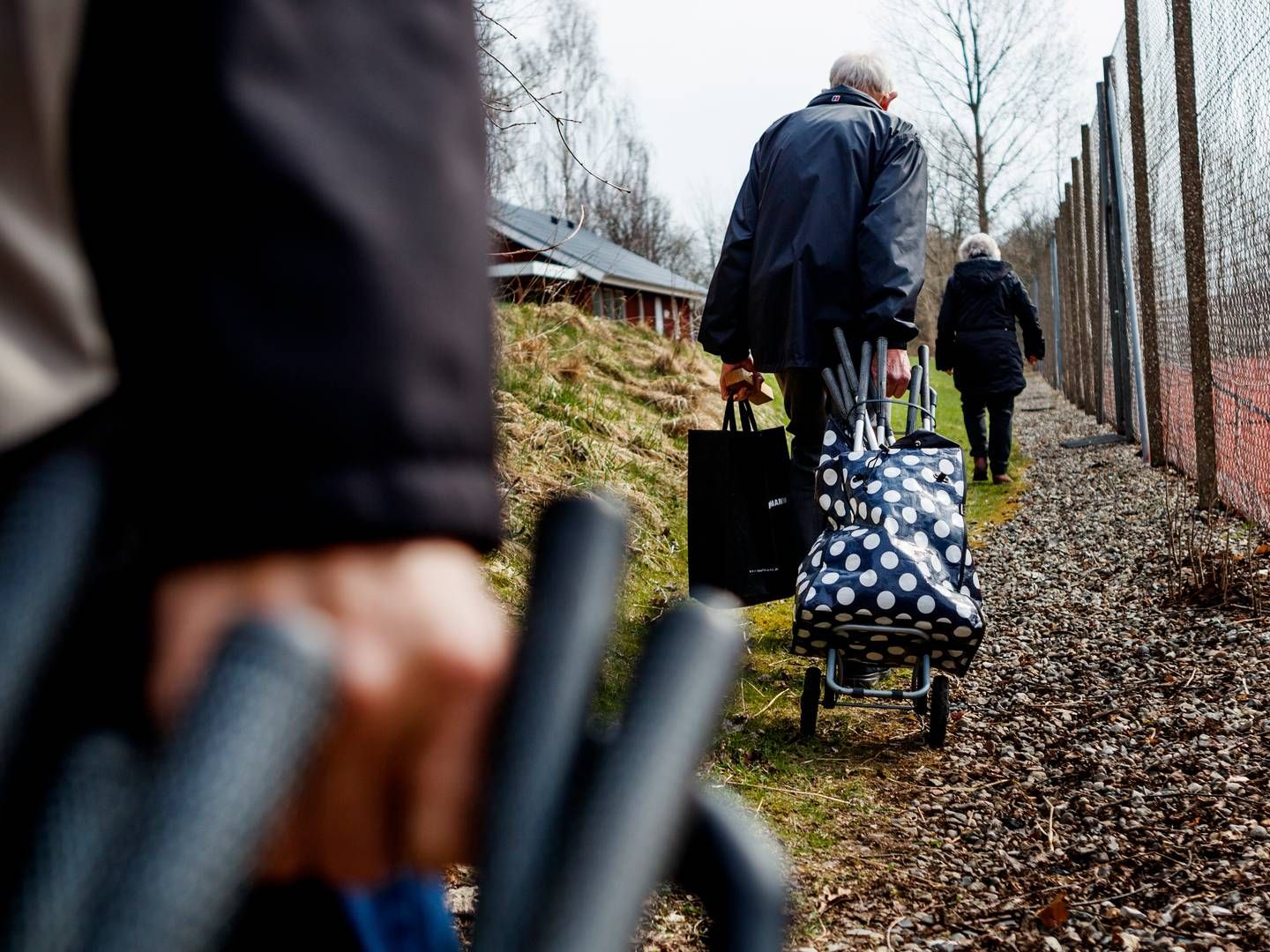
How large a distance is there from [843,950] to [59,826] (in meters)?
2.37

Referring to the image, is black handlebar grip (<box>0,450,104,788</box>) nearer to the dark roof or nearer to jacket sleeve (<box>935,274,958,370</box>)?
jacket sleeve (<box>935,274,958,370</box>)

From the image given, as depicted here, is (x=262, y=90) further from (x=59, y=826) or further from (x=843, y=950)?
(x=843, y=950)

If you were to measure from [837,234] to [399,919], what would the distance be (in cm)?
375

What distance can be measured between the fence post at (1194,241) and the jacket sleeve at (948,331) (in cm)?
Result: 340

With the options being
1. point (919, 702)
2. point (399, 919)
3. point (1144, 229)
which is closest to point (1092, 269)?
point (1144, 229)

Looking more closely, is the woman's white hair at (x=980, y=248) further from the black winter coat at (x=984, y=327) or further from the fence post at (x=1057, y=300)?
the fence post at (x=1057, y=300)

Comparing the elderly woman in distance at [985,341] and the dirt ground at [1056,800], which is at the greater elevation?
the elderly woman in distance at [985,341]

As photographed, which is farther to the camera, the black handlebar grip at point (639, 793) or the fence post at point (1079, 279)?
the fence post at point (1079, 279)

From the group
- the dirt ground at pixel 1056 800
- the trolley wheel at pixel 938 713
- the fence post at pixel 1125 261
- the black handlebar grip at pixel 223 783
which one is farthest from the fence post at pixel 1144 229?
the black handlebar grip at pixel 223 783

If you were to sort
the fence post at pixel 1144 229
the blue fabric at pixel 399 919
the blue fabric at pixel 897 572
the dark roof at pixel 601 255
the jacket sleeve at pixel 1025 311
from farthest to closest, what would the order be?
the dark roof at pixel 601 255 < the jacket sleeve at pixel 1025 311 < the fence post at pixel 1144 229 < the blue fabric at pixel 897 572 < the blue fabric at pixel 399 919

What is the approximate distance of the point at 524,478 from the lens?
6012 mm

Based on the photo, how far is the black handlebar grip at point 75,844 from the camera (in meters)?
0.36

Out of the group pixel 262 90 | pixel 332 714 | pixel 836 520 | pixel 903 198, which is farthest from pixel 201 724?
pixel 903 198

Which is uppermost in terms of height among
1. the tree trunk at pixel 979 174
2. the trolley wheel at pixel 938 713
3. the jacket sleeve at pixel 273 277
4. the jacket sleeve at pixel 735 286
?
the tree trunk at pixel 979 174
